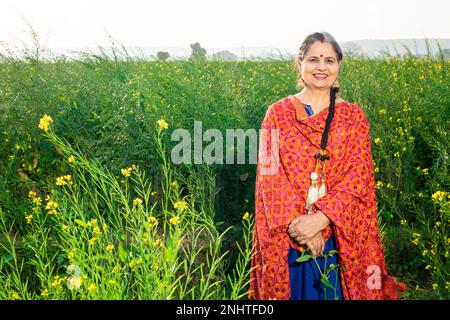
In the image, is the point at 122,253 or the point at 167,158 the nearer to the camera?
the point at 122,253

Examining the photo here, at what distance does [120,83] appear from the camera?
4.12 meters

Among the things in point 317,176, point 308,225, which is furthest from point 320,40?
point 308,225

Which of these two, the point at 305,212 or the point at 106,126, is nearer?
the point at 305,212

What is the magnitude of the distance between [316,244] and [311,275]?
0.16m

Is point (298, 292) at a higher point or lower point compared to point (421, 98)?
lower

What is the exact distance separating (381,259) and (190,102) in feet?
6.11

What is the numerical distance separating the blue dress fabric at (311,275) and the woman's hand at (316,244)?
59mm

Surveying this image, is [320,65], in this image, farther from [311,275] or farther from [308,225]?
[311,275]

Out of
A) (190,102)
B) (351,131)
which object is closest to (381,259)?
(351,131)

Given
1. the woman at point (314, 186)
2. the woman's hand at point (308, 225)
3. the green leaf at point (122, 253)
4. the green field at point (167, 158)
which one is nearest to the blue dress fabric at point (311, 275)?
the woman at point (314, 186)

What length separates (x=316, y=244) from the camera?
8.06ft

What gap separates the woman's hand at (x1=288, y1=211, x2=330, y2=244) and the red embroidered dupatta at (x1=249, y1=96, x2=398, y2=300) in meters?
0.03

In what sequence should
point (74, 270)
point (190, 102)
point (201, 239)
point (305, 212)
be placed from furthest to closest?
point (190, 102) → point (201, 239) → point (305, 212) → point (74, 270)

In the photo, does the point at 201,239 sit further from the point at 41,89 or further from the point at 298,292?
the point at 41,89
